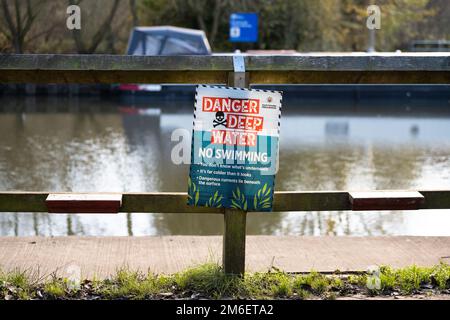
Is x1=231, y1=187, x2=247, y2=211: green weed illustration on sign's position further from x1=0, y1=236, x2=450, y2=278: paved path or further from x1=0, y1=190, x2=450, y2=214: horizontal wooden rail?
x1=0, y1=236, x2=450, y2=278: paved path

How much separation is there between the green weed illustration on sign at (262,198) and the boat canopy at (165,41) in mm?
26427

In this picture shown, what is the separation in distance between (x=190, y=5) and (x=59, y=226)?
1158 inches

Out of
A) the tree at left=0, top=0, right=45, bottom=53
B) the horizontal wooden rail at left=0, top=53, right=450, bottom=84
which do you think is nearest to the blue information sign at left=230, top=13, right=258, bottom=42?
the tree at left=0, top=0, right=45, bottom=53

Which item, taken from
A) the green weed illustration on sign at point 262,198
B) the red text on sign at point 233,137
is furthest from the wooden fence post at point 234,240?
the red text on sign at point 233,137

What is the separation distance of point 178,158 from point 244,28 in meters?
28.3

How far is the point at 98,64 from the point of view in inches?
183

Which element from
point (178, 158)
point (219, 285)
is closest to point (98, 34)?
point (178, 158)

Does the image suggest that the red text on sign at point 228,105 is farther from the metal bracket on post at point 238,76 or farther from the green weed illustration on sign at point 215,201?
the green weed illustration on sign at point 215,201

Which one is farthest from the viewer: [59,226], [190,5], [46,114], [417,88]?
[190,5]

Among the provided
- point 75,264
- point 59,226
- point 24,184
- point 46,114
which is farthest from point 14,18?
point 75,264

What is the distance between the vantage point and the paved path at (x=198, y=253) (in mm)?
5266

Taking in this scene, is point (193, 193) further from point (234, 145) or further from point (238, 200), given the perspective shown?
point (234, 145)

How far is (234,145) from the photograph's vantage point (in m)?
4.45
